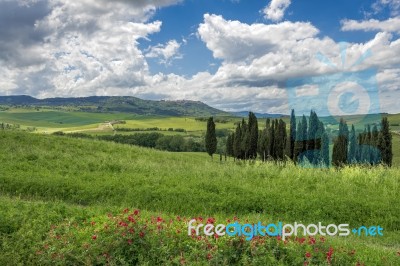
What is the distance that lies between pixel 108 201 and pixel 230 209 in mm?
4768

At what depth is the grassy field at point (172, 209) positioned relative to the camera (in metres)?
8.33

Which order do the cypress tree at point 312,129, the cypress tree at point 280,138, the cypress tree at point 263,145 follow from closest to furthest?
1. the cypress tree at point 312,129
2. the cypress tree at point 280,138
3. the cypress tree at point 263,145

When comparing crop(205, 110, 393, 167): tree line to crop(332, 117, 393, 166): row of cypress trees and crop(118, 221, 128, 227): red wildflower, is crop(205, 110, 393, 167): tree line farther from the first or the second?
crop(118, 221, 128, 227): red wildflower

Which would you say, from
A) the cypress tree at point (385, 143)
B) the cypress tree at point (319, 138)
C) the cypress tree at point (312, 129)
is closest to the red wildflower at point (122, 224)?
the cypress tree at point (312, 129)

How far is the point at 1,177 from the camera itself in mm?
16875

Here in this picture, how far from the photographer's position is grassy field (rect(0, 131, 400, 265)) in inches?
328

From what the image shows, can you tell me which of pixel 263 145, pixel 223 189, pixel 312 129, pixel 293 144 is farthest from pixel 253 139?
pixel 223 189

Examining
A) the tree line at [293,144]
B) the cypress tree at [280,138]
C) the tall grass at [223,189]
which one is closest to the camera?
the tall grass at [223,189]

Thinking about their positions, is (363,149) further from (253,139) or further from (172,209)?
(172,209)

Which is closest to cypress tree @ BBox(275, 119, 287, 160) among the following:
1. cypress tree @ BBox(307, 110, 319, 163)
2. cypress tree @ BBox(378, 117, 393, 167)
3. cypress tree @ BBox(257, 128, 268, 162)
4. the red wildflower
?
cypress tree @ BBox(257, 128, 268, 162)

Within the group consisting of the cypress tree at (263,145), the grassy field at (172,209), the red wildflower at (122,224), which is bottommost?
the cypress tree at (263,145)

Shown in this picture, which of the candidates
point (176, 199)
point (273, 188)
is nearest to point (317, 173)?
point (273, 188)

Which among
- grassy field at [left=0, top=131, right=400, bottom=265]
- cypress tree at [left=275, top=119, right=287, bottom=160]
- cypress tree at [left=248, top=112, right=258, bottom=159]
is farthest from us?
cypress tree at [left=248, top=112, right=258, bottom=159]

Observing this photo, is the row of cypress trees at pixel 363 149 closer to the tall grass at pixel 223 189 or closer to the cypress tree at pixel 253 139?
the cypress tree at pixel 253 139
